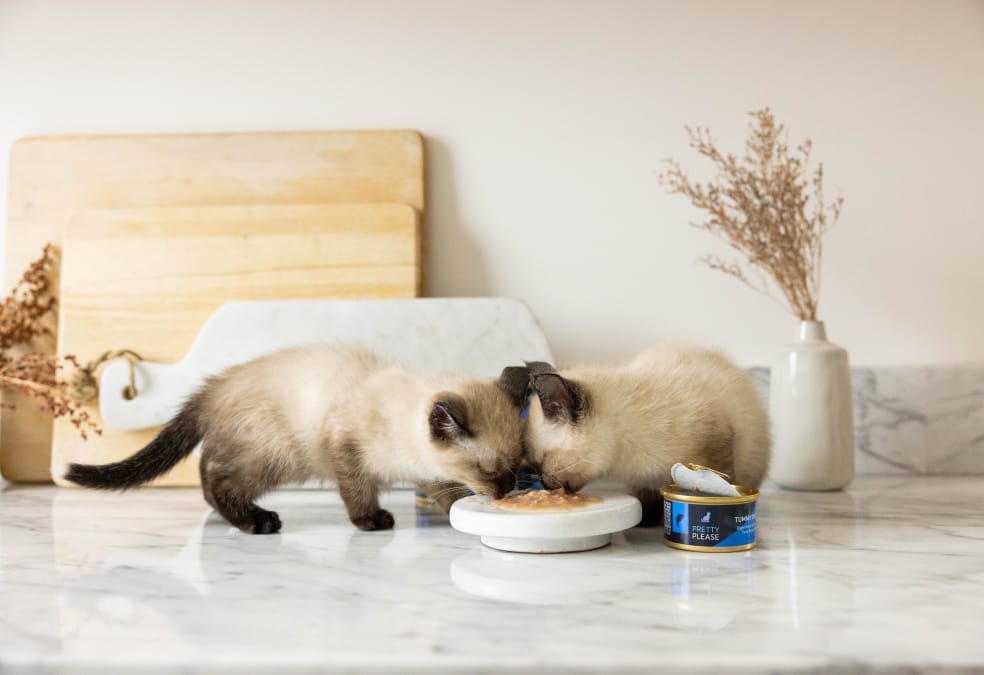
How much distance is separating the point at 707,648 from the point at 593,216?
1158 mm

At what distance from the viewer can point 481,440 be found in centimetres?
119

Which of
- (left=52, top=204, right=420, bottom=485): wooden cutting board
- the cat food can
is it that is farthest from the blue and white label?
(left=52, top=204, right=420, bottom=485): wooden cutting board

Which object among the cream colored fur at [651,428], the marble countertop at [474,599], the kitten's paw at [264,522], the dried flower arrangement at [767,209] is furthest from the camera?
the dried flower arrangement at [767,209]

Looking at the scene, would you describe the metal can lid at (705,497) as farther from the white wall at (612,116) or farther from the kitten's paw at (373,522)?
the white wall at (612,116)

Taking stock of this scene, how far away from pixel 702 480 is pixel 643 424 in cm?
13

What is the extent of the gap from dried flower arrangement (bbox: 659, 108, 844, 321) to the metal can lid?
60 centimetres

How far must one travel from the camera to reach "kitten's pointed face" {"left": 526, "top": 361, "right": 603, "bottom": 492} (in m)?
1.14

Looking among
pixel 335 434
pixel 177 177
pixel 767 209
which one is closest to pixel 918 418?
pixel 767 209

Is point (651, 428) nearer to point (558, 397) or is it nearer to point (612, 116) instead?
point (558, 397)

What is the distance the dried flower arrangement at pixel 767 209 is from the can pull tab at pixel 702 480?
1.95ft

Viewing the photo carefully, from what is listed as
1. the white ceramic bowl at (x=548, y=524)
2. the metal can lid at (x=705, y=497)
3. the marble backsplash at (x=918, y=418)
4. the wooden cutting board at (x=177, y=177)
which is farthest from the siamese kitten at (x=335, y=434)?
the marble backsplash at (x=918, y=418)

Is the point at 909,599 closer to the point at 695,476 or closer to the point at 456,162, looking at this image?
the point at 695,476

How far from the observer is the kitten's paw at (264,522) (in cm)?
128

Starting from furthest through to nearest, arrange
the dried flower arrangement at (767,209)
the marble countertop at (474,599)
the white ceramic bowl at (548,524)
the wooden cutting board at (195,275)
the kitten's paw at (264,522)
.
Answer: the wooden cutting board at (195,275) → the dried flower arrangement at (767,209) → the kitten's paw at (264,522) → the white ceramic bowl at (548,524) → the marble countertop at (474,599)
